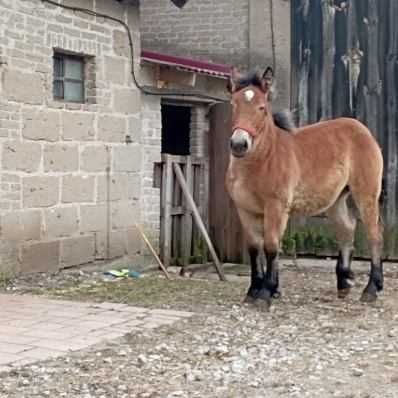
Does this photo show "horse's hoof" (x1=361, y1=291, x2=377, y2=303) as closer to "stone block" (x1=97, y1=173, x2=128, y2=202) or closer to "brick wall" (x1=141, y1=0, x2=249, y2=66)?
"stone block" (x1=97, y1=173, x2=128, y2=202)

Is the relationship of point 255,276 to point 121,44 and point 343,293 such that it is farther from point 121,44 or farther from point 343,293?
point 121,44

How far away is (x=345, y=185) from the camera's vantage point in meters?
7.70

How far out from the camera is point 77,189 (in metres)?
8.87

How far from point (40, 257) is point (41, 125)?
1.39 m

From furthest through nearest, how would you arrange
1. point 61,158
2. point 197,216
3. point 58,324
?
point 197,216 < point 61,158 < point 58,324

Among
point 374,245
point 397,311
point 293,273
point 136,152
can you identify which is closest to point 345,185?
point 374,245

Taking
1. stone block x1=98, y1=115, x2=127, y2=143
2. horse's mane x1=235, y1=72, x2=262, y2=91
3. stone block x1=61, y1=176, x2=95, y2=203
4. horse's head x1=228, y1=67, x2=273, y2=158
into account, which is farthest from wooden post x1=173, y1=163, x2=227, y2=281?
horse's mane x1=235, y1=72, x2=262, y2=91

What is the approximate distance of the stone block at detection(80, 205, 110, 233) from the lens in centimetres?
898

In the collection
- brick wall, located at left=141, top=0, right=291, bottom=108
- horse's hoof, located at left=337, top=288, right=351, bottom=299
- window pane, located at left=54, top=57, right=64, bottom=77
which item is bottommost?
horse's hoof, located at left=337, top=288, right=351, bottom=299

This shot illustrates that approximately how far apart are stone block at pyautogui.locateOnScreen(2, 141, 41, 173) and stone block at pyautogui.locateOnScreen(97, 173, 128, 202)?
1.05 m

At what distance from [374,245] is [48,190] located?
11.3 feet

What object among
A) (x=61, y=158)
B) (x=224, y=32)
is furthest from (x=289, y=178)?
(x=224, y=32)

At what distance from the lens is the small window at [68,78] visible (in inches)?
349

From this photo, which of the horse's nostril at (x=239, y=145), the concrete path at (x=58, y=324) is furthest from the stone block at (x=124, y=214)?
the horse's nostril at (x=239, y=145)
